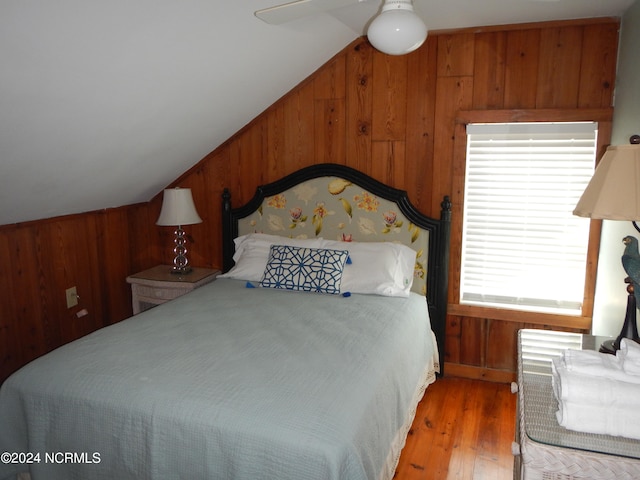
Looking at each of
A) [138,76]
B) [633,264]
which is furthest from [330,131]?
[633,264]

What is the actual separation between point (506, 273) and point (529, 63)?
1.24 m

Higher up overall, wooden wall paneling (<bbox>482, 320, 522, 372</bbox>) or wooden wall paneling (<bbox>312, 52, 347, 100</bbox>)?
wooden wall paneling (<bbox>312, 52, 347, 100</bbox>)

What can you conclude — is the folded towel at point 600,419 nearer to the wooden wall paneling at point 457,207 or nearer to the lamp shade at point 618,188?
the lamp shade at point 618,188

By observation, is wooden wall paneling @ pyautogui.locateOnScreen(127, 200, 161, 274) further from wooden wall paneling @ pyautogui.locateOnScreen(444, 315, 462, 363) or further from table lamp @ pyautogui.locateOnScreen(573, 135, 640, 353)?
table lamp @ pyautogui.locateOnScreen(573, 135, 640, 353)

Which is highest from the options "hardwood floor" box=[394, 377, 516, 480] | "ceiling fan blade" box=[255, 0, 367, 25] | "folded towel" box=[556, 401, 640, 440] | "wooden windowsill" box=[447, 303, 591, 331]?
"ceiling fan blade" box=[255, 0, 367, 25]

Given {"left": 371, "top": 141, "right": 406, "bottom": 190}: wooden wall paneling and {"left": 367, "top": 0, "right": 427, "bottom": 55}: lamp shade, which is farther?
{"left": 371, "top": 141, "right": 406, "bottom": 190}: wooden wall paneling

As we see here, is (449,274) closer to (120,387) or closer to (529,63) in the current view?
(529,63)

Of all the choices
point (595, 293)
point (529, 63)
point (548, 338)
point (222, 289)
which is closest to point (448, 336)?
point (595, 293)

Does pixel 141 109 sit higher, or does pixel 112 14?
Answer: pixel 112 14

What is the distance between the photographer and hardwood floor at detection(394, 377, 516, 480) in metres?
2.40

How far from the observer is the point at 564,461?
1432 mm

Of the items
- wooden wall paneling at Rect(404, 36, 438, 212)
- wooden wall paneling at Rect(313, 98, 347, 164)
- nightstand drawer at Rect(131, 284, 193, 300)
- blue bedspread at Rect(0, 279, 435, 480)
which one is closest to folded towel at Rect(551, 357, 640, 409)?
blue bedspread at Rect(0, 279, 435, 480)

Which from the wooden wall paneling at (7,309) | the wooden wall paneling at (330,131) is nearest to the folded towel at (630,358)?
the wooden wall paneling at (330,131)

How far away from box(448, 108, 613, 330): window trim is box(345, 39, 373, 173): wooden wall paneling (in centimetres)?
57
